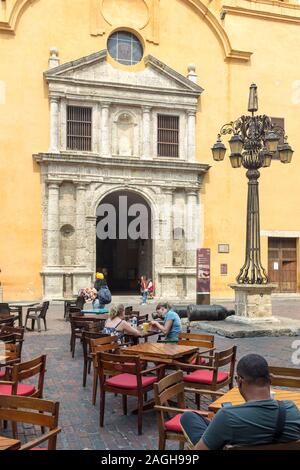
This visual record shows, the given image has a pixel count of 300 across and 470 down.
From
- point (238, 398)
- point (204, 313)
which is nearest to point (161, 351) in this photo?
point (238, 398)

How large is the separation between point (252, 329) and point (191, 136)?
12942mm

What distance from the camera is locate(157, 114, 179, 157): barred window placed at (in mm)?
22812

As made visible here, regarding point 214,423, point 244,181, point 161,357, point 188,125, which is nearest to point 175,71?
point 188,125

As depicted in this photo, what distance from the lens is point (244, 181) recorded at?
23844mm

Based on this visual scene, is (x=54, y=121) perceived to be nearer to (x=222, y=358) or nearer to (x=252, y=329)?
(x=252, y=329)

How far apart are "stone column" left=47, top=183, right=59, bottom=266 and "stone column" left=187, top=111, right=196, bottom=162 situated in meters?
6.05

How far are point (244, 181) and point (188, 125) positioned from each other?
11.9 feet

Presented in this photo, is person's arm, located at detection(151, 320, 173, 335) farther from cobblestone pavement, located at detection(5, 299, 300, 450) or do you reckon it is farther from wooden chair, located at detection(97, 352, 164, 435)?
wooden chair, located at detection(97, 352, 164, 435)

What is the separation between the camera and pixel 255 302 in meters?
12.7

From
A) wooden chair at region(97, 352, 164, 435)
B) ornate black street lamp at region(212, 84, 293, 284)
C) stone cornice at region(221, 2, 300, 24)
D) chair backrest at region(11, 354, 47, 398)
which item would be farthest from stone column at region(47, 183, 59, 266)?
chair backrest at region(11, 354, 47, 398)

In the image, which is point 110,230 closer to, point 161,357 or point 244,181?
point 244,181

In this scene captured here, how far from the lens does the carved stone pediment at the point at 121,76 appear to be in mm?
21219

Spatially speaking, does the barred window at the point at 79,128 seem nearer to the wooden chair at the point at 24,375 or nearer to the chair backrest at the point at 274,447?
the wooden chair at the point at 24,375
